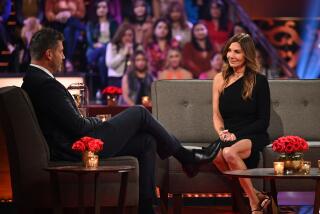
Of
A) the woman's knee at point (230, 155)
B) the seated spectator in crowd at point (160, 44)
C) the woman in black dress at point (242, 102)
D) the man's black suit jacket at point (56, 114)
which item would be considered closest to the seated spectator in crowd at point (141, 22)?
the seated spectator in crowd at point (160, 44)

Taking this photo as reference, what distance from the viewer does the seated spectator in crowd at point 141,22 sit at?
936 cm

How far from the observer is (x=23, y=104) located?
14.3 feet

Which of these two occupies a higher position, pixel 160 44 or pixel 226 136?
pixel 160 44

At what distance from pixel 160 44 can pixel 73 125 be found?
496 cm

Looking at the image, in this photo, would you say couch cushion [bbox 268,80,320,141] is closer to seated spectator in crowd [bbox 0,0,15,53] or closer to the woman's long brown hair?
the woman's long brown hair

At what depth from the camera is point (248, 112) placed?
17.9 ft

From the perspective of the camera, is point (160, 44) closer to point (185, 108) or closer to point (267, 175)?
point (185, 108)

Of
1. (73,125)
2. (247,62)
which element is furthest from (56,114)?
(247,62)

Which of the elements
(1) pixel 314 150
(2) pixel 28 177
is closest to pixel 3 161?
(2) pixel 28 177

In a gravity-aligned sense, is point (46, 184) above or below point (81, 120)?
below

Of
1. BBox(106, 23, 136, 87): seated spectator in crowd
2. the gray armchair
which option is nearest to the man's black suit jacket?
the gray armchair

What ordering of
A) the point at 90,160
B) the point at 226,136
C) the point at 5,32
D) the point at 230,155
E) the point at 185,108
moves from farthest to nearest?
1. the point at 5,32
2. the point at 185,108
3. the point at 226,136
4. the point at 230,155
5. the point at 90,160

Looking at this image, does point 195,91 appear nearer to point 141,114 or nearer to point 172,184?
point 172,184

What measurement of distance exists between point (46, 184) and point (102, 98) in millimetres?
4929
